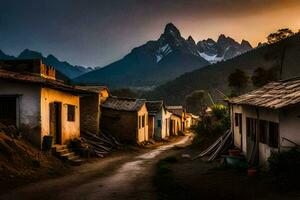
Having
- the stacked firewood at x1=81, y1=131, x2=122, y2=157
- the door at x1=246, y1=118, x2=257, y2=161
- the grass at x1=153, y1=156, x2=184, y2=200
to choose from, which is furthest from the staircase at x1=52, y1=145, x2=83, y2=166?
the door at x1=246, y1=118, x2=257, y2=161

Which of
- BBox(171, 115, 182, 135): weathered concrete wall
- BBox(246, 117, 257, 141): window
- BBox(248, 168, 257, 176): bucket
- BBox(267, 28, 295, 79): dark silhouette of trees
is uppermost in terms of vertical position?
BBox(267, 28, 295, 79): dark silhouette of trees

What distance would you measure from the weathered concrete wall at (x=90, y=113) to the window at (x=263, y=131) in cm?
1688

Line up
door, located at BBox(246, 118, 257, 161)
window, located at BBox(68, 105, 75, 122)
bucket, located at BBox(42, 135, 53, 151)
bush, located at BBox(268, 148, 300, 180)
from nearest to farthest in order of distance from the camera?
1. bush, located at BBox(268, 148, 300, 180)
2. door, located at BBox(246, 118, 257, 161)
3. bucket, located at BBox(42, 135, 53, 151)
4. window, located at BBox(68, 105, 75, 122)

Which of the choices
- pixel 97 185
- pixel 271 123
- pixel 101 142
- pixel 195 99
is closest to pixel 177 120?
pixel 101 142

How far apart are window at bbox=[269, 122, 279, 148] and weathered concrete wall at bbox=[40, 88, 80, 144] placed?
11371 mm

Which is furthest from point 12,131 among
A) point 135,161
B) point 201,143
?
point 201,143

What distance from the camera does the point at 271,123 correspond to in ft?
52.9

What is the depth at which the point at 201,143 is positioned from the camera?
3139 cm

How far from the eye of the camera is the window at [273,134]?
15.5 m

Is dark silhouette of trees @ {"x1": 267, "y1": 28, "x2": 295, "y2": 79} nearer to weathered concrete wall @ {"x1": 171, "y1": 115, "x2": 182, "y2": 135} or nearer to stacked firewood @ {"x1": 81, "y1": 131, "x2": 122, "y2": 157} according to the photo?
weathered concrete wall @ {"x1": 171, "y1": 115, "x2": 182, "y2": 135}

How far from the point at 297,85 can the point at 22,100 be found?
1327 cm

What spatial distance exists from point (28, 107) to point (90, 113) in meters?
11.5

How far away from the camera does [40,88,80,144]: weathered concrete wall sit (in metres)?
21.6

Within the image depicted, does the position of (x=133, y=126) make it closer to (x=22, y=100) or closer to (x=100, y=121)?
(x=100, y=121)
